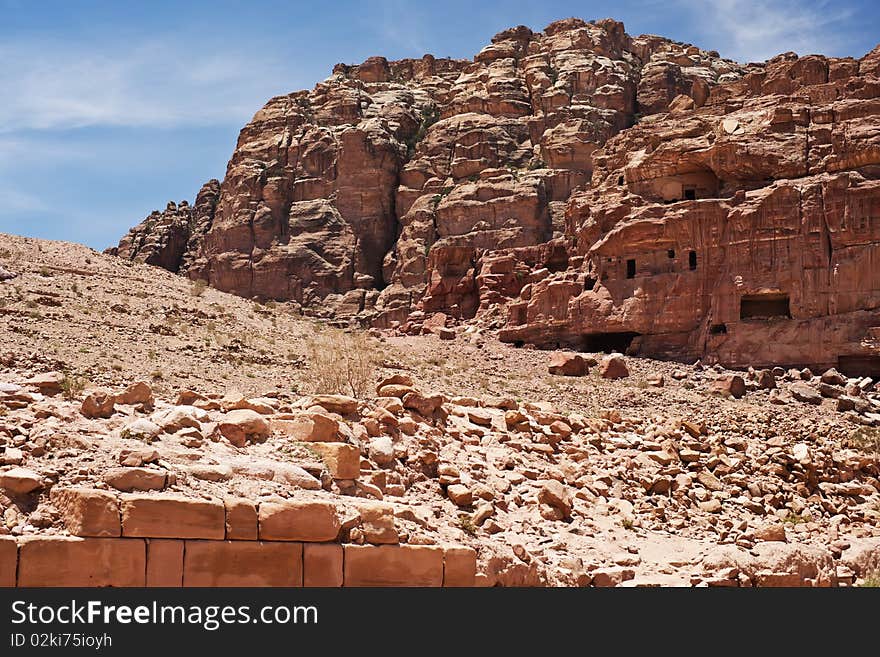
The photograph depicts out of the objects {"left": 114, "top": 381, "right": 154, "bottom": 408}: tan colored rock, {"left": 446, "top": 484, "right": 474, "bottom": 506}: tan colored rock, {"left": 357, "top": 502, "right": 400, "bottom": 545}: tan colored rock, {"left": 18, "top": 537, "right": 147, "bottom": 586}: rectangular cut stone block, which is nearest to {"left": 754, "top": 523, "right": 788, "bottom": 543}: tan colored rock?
{"left": 446, "top": 484, "right": 474, "bottom": 506}: tan colored rock

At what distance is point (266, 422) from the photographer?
14.7 metres

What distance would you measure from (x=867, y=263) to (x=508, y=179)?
30931 mm

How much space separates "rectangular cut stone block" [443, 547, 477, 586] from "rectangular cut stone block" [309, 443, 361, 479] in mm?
2267

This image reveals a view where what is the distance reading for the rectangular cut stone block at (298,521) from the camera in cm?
1120

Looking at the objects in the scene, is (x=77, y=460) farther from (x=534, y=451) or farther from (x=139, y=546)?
(x=534, y=451)

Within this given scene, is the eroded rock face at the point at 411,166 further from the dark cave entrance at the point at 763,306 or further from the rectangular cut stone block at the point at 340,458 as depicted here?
the rectangular cut stone block at the point at 340,458

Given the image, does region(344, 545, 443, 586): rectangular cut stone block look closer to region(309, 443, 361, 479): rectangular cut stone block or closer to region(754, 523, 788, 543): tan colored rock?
region(309, 443, 361, 479): rectangular cut stone block

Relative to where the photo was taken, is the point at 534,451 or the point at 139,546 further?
the point at 534,451

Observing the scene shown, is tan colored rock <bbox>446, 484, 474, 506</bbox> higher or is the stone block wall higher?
tan colored rock <bbox>446, 484, 474, 506</bbox>

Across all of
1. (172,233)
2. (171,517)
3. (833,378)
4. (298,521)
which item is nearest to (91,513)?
(171,517)

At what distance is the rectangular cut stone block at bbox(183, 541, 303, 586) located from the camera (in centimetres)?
1068

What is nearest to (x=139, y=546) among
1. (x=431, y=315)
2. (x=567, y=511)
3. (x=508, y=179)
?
(x=567, y=511)

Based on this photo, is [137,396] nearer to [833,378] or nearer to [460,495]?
[460,495]

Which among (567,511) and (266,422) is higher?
(266,422)
